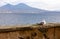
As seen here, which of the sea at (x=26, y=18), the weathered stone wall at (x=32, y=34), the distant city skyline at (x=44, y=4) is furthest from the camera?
the distant city skyline at (x=44, y=4)

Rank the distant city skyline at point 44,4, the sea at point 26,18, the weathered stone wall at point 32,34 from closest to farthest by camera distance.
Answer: the weathered stone wall at point 32,34 < the sea at point 26,18 < the distant city skyline at point 44,4

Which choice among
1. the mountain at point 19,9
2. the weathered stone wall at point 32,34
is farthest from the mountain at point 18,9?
the weathered stone wall at point 32,34

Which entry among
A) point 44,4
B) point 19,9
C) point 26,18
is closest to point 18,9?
point 19,9

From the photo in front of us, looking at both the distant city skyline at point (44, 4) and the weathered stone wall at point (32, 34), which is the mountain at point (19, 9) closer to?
the distant city skyline at point (44, 4)

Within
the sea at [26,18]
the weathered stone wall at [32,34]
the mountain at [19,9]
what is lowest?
the weathered stone wall at [32,34]

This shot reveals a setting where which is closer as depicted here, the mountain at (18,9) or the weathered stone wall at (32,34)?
the weathered stone wall at (32,34)

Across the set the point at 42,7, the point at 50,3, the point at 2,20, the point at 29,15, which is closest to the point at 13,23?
the point at 2,20

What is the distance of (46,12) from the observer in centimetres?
155

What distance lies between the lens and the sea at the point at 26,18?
1330 mm

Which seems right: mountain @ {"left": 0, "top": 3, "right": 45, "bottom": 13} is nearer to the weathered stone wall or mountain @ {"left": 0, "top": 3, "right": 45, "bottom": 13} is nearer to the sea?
the sea

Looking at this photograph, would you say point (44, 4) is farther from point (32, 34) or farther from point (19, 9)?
point (32, 34)

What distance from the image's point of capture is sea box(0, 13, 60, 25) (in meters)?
1.33

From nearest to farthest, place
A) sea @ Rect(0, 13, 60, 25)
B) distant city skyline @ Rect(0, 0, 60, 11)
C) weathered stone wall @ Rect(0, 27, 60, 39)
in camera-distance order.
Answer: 1. weathered stone wall @ Rect(0, 27, 60, 39)
2. sea @ Rect(0, 13, 60, 25)
3. distant city skyline @ Rect(0, 0, 60, 11)

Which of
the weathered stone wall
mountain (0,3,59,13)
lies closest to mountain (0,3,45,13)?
mountain (0,3,59,13)
